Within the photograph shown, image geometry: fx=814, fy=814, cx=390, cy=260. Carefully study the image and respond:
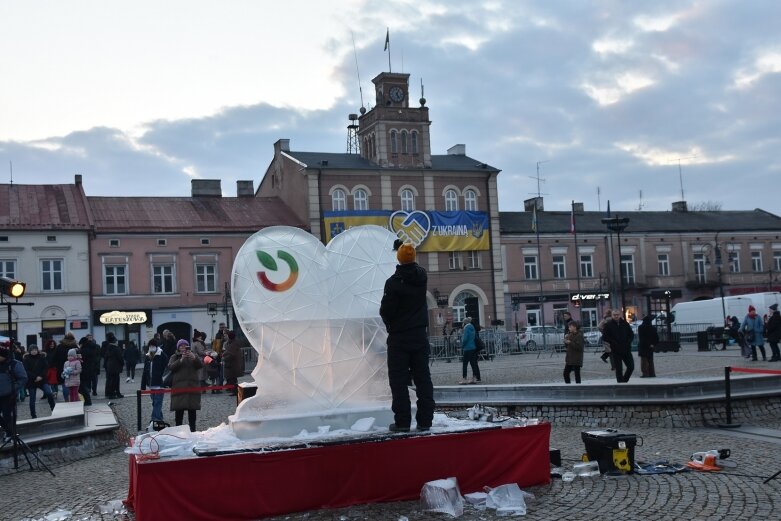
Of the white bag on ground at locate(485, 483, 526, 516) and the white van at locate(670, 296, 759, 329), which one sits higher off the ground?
the white van at locate(670, 296, 759, 329)

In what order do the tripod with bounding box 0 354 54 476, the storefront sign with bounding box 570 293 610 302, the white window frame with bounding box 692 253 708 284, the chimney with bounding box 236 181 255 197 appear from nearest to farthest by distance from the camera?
the tripod with bounding box 0 354 54 476, the storefront sign with bounding box 570 293 610 302, the chimney with bounding box 236 181 255 197, the white window frame with bounding box 692 253 708 284

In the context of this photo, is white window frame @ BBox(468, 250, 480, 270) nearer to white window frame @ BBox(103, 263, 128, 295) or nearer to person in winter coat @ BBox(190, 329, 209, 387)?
white window frame @ BBox(103, 263, 128, 295)

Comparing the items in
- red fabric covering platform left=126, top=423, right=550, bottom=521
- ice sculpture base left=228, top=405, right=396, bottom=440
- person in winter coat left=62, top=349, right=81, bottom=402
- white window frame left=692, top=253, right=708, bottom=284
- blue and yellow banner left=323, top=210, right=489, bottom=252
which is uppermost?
blue and yellow banner left=323, top=210, right=489, bottom=252

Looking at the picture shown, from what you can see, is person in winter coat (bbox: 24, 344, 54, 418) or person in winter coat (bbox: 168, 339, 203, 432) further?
person in winter coat (bbox: 24, 344, 54, 418)

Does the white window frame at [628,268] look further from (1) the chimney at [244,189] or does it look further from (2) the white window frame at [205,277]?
(2) the white window frame at [205,277]

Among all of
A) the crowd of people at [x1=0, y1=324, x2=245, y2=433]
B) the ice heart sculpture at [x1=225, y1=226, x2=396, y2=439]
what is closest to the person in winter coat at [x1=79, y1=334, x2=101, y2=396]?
the crowd of people at [x1=0, y1=324, x2=245, y2=433]

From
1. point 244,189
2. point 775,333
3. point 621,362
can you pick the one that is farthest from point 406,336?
point 244,189

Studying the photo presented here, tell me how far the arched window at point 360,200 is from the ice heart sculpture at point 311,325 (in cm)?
3798

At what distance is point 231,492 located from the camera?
8.13 metres

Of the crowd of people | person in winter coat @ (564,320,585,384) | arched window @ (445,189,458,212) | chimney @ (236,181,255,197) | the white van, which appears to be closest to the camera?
the crowd of people

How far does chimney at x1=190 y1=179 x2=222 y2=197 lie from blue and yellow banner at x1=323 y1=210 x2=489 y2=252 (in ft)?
25.0

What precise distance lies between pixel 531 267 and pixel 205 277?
21199 millimetres

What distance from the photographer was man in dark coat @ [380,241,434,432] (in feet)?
30.4

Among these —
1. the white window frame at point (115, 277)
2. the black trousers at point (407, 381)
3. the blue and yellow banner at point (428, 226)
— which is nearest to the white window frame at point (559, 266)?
the blue and yellow banner at point (428, 226)
